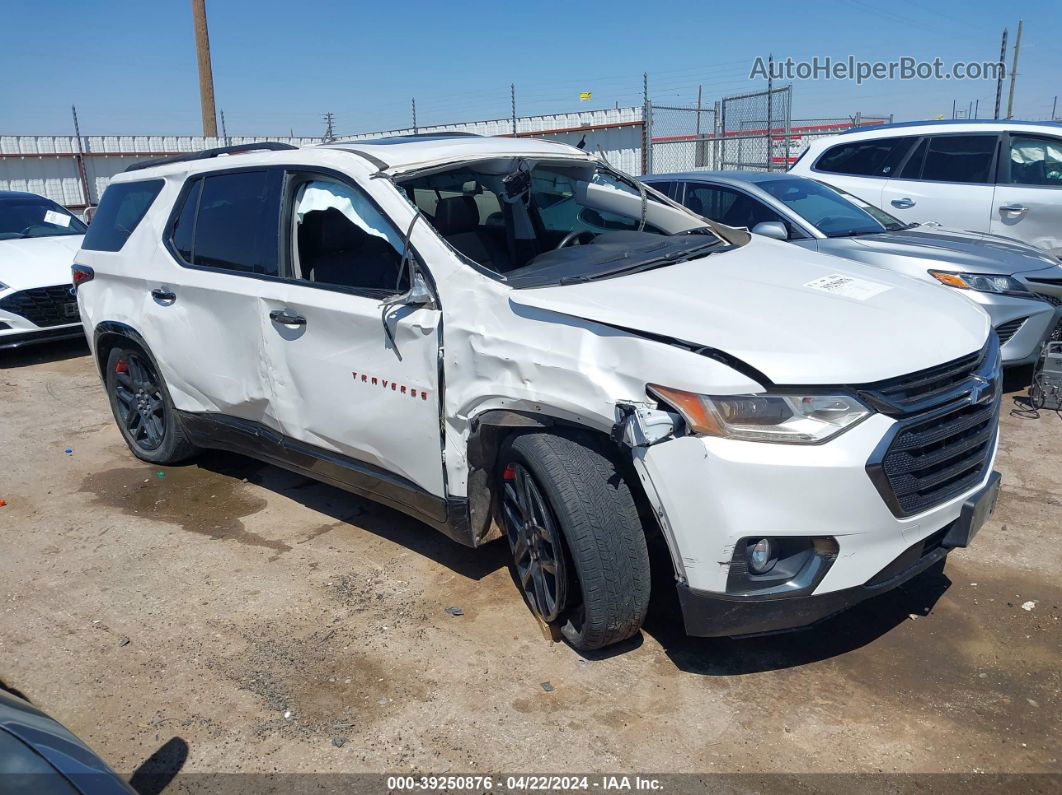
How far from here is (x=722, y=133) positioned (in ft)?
49.7

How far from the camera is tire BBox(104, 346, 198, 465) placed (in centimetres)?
516

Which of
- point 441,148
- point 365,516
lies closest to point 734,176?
point 441,148

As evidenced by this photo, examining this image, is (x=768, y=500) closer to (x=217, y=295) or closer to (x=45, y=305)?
(x=217, y=295)

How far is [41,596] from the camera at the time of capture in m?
3.96

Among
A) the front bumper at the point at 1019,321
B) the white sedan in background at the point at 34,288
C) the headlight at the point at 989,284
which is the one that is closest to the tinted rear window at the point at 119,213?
the white sedan in background at the point at 34,288

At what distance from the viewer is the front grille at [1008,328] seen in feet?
19.4

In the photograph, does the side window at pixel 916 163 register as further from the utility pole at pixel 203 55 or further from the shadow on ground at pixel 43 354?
the utility pole at pixel 203 55

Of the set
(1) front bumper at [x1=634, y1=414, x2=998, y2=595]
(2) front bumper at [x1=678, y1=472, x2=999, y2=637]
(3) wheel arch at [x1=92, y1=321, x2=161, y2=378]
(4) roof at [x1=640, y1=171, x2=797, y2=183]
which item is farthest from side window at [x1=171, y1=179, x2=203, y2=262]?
(4) roof at [x1=640, y1=171, x2=797, y2=183]

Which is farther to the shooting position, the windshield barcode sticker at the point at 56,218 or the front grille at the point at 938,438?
the windshield barcode sticker at the point at 56,218

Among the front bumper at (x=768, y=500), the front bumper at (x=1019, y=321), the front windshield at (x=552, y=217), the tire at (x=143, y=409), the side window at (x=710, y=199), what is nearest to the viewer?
the front bumper at (x=768, y=500)

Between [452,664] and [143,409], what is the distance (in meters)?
3.18

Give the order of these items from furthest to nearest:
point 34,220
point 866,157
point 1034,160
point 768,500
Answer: point 34,220
point 866,157
point 1034,160
point 768,500

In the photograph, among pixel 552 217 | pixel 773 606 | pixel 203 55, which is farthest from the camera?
pixel 203 55

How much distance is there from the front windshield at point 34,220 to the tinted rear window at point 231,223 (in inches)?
233
